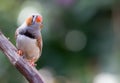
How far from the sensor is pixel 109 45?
4.67 m

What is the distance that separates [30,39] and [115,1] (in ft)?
10.2

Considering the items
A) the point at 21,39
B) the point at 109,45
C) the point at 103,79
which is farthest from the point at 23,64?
the point at 109,45

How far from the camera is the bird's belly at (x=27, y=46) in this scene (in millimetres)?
1674

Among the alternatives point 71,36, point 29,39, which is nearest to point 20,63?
point 29,39

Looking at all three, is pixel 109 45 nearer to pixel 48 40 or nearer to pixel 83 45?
pixel 83 45

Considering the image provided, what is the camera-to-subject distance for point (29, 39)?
1.68 metres

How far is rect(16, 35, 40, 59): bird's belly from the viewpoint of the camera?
167 cm

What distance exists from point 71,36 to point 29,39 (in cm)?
317

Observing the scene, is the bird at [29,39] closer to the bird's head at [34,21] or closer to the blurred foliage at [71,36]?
the bird's head at [34,21]

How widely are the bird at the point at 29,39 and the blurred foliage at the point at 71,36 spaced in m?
2.64

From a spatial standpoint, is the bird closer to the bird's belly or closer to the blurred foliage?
the bird's belly

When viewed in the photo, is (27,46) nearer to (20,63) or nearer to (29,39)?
(29,39)

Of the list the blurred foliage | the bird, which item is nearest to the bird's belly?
the bird

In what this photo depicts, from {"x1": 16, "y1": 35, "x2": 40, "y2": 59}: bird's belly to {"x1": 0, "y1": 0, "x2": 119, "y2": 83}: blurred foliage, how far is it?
2.64 m
